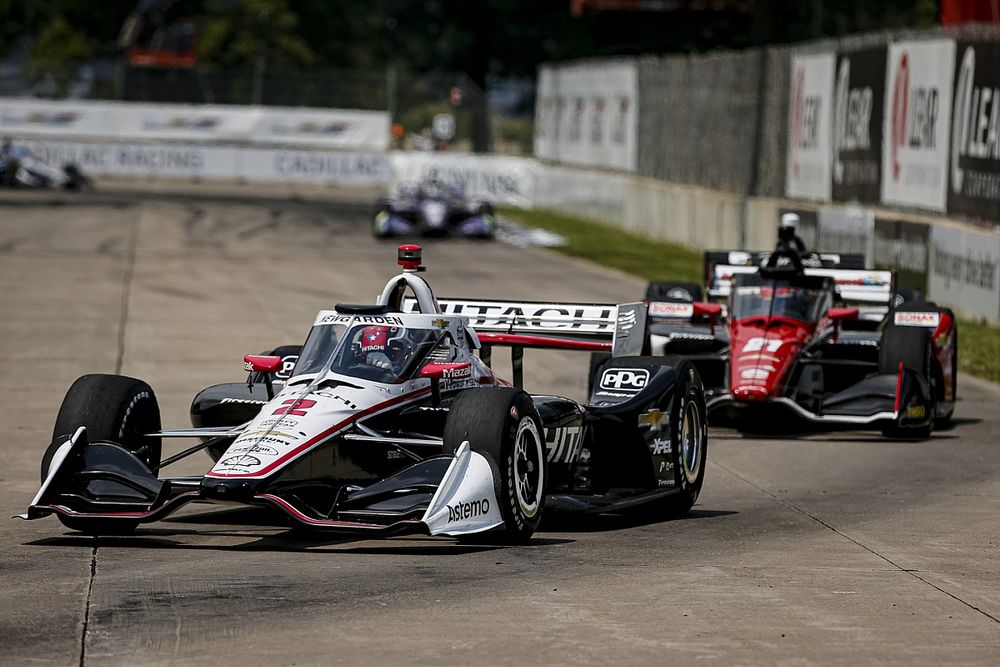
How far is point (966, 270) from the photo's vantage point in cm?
2169

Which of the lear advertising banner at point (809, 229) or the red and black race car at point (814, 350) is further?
the lear advertising banner at point (809, 229)

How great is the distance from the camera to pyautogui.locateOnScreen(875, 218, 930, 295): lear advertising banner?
23.0 meters

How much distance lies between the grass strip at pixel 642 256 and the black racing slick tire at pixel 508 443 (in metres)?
9.37

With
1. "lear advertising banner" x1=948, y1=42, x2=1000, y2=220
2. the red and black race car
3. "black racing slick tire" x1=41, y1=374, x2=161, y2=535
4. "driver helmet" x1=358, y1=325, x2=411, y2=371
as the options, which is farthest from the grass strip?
"black racing slick tire" x1=41, y1=374, x2=161, y2=535

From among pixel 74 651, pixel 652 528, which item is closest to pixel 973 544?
pixel 652 528

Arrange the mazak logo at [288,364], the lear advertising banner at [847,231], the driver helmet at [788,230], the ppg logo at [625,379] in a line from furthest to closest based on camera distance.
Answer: the lear advertising banner at [847,231] < the driver helmet at [788,230] < the mazak logo at [288,364] < the ppg logo at [625,379]

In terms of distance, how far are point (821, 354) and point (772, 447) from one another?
1.81 meters

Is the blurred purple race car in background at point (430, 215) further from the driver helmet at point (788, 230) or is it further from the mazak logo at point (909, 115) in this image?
the driver helmet at point (788, 230)

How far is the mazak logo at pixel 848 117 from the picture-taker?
26.7 m

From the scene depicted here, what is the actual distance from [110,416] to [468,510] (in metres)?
1.98

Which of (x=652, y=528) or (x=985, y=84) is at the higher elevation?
(x=985, y=84)

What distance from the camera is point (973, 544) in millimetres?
9570

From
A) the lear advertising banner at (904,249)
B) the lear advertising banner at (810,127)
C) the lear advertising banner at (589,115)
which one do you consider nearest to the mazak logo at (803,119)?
the lear advertising banner at (810,127)

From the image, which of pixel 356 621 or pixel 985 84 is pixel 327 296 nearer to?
pixel 985 84
